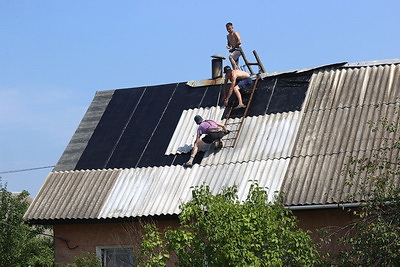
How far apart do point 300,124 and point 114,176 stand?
3784 mm

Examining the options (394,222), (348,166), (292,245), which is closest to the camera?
(394,222)

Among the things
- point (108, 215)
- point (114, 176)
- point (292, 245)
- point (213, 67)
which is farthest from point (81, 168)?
point (292, 245)

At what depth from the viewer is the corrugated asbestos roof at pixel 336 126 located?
43.6ft

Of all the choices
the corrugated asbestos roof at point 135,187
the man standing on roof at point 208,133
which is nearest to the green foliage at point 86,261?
the corrugated asbestos roof at point 135,187

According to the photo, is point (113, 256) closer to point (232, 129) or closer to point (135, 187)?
point (135, 187)

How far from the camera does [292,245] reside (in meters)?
10.8

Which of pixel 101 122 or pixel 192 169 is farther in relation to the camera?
pixel 101 122

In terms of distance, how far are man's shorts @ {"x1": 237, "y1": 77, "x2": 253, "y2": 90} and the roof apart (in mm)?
284

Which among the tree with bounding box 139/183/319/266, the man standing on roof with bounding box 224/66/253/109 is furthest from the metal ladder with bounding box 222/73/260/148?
the tree with bounding box 139/183/319/266

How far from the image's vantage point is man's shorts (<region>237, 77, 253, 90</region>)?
54.5 feet

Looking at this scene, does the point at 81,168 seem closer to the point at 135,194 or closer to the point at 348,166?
the point at 135,194

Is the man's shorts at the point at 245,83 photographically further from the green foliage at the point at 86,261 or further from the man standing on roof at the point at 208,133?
the green foliage at the point at 86,261

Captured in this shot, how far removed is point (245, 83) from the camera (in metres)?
16.7

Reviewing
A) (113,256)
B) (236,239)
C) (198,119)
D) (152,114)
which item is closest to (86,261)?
(113,256)
